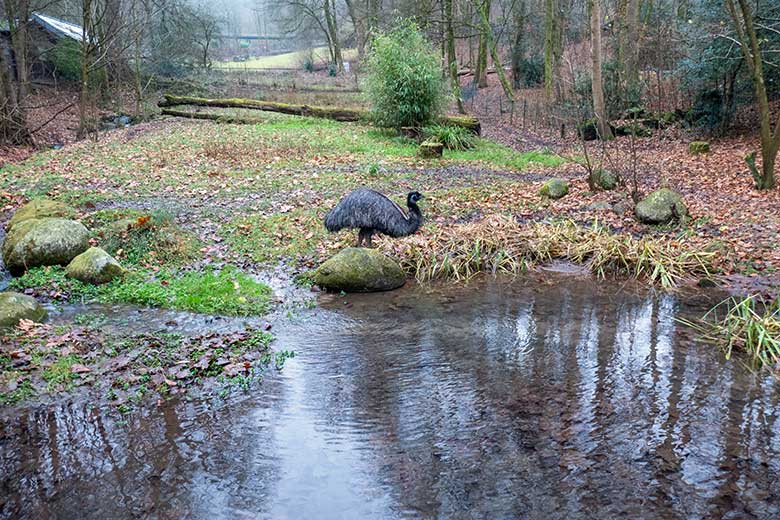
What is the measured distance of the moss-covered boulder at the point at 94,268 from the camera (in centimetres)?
749

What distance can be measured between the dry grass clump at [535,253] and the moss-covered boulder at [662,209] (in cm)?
81

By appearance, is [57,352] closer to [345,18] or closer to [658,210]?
[658,210]

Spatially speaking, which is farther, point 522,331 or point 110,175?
point 110,175

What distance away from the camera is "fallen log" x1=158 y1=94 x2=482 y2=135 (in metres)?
19.2

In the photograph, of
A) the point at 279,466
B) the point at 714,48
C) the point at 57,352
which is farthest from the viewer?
the point at 714,48

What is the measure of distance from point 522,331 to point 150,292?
4490mm

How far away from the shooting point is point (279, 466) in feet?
14.0

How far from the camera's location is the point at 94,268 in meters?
7.52

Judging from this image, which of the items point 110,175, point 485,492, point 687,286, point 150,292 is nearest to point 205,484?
point 485,492

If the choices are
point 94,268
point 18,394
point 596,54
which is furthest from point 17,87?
point 18,394

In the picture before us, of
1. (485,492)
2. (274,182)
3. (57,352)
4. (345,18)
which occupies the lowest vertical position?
(485,492)

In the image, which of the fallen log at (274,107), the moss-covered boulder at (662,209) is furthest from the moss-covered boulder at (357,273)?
the fallen log at (274,107)

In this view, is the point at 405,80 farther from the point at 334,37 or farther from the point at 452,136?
the point at 334,37

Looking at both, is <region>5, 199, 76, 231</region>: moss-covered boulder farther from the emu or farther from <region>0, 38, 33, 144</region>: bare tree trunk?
<region>0, 38, 33, 144</region>: bare tree trunk
